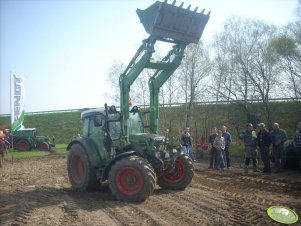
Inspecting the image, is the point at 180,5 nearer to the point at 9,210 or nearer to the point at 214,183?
the point at 214,183

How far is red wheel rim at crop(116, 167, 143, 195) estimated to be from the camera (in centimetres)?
771

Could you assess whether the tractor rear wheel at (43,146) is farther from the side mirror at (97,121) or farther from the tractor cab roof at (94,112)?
the side mirror at (97,121)

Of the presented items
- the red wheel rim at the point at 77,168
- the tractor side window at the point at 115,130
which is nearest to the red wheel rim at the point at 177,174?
the tractor side window at the point at 115,130

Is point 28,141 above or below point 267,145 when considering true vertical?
below

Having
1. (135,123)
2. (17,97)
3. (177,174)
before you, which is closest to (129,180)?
(177,174)

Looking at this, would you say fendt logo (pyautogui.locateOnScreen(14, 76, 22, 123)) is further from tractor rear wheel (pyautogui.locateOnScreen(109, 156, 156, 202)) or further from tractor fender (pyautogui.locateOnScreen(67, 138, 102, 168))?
tractor rear wheel (pyautogui.locateOnScreen(109, 156, 156, 202))

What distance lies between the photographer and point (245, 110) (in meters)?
24.8

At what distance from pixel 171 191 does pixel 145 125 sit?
1.91 metres

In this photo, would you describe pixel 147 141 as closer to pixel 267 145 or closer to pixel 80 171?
pixel 80 171

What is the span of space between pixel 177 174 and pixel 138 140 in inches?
55.7

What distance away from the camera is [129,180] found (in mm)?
7828

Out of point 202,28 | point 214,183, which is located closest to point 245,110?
point 214,183

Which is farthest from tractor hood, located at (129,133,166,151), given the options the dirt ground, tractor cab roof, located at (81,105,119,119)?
the dirt ground

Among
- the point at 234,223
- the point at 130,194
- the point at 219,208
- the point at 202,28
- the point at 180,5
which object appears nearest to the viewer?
the point at 234,223
